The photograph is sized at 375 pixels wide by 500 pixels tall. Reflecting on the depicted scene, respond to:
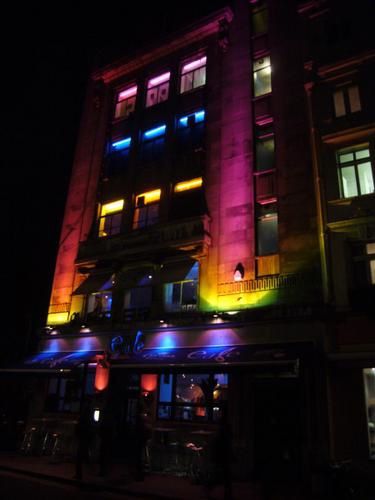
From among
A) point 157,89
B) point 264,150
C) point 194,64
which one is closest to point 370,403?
point 264,150

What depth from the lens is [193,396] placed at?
15.6 meters

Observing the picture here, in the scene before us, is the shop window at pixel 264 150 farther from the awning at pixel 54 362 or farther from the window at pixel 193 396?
the awning at pixel 54 362

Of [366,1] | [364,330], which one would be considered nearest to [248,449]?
[364,330]

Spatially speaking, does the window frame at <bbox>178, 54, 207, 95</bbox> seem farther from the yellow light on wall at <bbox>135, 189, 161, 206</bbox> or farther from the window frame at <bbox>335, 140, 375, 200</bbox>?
the window frame at <bbox>335, 140, 375, 200</bbox>

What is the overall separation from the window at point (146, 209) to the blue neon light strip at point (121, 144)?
155 inches

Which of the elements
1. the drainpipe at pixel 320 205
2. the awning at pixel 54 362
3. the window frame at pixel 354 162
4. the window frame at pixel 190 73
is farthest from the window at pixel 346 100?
the awning at pixel 54 362

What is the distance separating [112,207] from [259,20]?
1265 cm

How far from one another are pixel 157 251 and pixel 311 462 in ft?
33.4

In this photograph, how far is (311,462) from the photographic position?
12219mm

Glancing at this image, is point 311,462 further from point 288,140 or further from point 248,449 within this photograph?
point 288,140

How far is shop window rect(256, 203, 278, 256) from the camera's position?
1638 cm

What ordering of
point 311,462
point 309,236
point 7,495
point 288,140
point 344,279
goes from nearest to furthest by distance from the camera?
point 7,495
point 311,462
point 344,279
point 309,236
point 288,140

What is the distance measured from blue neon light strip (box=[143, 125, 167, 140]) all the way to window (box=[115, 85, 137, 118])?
2.69 metres

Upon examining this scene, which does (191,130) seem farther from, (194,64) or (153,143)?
(194,64)
